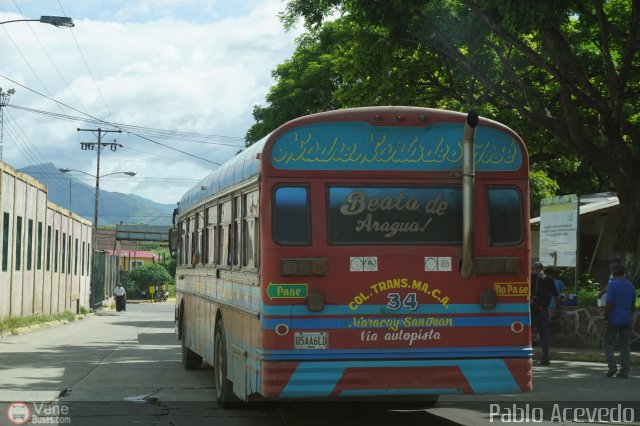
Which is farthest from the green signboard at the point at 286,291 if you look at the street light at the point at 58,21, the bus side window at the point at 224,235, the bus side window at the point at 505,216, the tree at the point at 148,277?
the tree at the point at 148,277

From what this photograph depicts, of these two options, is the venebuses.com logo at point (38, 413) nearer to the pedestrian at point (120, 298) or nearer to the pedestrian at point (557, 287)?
the pedestrian at point (557, 287)

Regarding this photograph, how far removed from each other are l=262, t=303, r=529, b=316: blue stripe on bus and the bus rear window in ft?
2.03

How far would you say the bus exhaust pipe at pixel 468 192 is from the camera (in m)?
9.58

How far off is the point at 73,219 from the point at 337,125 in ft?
144

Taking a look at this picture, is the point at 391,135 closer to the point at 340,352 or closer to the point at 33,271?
the point at 340,352

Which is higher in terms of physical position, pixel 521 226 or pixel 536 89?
pixel 536 89

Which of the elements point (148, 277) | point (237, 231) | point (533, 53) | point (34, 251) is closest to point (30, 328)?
point (34, 251)

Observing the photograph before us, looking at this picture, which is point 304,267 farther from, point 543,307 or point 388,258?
point 543,307

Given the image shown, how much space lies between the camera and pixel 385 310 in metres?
9.49

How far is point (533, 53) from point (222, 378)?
1135 cm

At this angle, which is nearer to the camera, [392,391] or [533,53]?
[392,391]

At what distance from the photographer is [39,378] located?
15.8 m

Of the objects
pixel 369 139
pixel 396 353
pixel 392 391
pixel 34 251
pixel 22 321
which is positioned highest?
pixel 369 139

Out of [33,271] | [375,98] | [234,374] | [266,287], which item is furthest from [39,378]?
[33,271]
